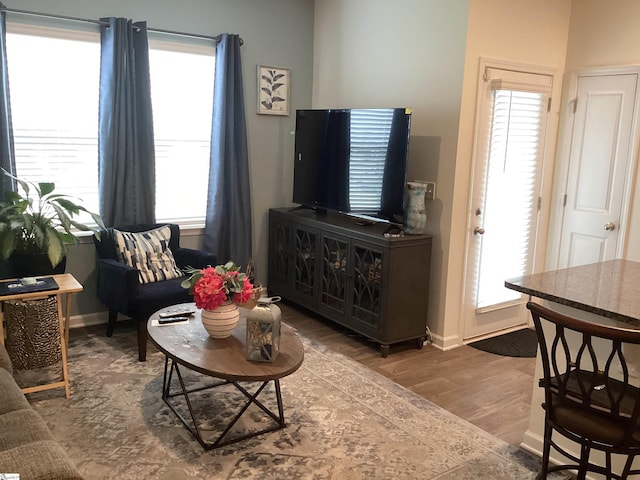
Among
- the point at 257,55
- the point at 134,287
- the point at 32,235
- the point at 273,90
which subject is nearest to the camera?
the point at 32,235

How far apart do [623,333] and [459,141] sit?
2.35 meters

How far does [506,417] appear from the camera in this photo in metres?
3.16

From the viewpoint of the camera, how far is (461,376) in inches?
145

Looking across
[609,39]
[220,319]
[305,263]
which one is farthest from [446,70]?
[220,319]

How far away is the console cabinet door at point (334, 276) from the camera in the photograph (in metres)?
4.24

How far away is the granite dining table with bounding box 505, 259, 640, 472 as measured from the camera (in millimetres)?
2105

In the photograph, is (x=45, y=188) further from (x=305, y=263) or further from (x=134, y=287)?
(x=305, y=263)

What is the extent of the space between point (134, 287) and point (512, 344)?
2.81 metres

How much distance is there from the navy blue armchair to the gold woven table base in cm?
59

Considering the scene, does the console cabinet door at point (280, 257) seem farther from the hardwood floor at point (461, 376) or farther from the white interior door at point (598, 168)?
the white interior door at point (598, 168)

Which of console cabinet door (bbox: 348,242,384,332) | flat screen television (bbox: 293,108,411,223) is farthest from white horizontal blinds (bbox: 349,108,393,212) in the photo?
console cabinet door (bbox: 348,242,384,332)

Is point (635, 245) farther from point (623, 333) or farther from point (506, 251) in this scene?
point (623, 333)

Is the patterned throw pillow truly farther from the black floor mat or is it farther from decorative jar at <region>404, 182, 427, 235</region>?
the black floor mat

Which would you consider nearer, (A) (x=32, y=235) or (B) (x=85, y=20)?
(A) (x=32, y=235)
